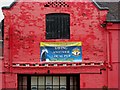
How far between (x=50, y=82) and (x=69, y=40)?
2.91 metres

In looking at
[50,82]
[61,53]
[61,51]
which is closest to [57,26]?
[61,51]

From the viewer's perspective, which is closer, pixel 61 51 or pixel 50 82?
pixel 61 51

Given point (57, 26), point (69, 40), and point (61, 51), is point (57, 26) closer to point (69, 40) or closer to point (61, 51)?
point (69, 40)

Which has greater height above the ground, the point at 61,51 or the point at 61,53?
the point at 61,51

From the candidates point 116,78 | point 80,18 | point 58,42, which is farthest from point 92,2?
point 116,78

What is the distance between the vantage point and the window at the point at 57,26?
2466 centimetres

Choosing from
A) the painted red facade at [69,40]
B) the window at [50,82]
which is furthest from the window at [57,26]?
the window at [50,82]

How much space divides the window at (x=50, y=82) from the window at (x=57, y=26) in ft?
8.45

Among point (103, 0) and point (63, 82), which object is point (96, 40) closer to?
point (63, 82)

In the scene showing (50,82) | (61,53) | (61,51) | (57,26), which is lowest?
(50,82)

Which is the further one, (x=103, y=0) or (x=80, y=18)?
(x=103, y=0)

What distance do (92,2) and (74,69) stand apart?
14.2 feet

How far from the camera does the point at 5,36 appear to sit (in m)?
24.4

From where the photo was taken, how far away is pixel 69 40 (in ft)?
80.3
